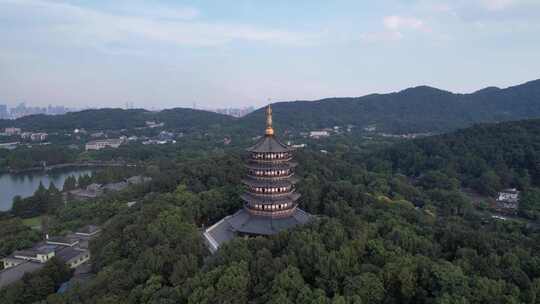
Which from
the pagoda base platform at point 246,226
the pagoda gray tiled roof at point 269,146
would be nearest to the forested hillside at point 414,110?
the pagoda gray tiled roof at point 269,146

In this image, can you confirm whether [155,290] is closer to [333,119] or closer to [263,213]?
[263,213]

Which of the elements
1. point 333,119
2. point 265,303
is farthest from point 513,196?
point 333,119

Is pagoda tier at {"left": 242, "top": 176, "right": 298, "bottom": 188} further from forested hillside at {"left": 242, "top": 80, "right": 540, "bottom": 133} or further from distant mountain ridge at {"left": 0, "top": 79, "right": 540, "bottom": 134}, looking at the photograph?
forested hillside at {"left": 242, "top": 80, "right": 540, "bottom": 133}

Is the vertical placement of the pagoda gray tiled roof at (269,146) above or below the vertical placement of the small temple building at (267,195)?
above

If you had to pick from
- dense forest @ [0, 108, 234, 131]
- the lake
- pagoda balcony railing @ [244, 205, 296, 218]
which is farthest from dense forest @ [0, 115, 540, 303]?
dense forest @ [0, 108, 234, 131]

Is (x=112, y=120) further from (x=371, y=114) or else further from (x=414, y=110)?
(x=414, y=110)

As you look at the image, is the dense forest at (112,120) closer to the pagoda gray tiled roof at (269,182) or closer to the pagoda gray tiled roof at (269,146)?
the pagoda gray tiled roof at (269,146)

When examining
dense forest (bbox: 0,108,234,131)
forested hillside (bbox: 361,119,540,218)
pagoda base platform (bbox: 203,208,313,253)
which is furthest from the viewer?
dense forest (bbox: 0,108,234,131)
